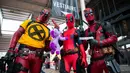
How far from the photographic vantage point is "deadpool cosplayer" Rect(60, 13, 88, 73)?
2.79 meters

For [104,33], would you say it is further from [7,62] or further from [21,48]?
[7,62]

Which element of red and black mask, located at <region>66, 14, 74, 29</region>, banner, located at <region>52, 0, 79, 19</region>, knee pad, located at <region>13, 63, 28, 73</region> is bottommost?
knee pad, located at <region>13, 63, 28, 73</region>

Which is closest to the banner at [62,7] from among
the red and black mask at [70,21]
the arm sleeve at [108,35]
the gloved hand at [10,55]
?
the red and black mask at [70,21]

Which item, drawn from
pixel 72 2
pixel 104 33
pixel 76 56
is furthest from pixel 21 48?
pixel 72 2

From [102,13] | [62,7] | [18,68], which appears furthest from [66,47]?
[102,13]

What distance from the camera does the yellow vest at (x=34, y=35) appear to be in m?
2.67

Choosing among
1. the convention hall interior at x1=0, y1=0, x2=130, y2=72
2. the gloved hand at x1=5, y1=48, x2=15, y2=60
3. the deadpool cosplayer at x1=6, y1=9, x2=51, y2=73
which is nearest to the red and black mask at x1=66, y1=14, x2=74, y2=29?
the deadpool cosplayer at x1=6, y1=9, x2=51, y2=73

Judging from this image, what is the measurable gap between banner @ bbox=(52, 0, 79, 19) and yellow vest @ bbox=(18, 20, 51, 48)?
137 inches

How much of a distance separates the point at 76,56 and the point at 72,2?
4.63 m

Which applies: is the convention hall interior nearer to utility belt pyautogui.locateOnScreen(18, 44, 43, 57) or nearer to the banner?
the banner

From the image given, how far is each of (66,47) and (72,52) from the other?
0.18 m

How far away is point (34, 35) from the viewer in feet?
9.04

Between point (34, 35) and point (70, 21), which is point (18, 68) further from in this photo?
point (70, 21)

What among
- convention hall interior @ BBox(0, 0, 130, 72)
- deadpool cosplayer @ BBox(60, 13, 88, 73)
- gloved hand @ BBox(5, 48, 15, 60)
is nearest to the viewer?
gloved hand @ BBox(5, 48, 15, 60)
